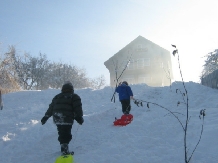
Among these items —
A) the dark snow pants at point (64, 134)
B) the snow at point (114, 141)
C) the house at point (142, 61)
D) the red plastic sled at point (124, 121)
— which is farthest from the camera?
the house at point (142, 61)

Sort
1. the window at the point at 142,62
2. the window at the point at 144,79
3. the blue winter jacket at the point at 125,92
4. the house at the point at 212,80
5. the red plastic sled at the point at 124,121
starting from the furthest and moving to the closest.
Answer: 1. the window at the point at 142,62
2. the window at the point at 144,79
3. the house at the point at 212,80
4. the blue winter jacket at the point at 125,92
5. the red plastic sled at the point at 124,121

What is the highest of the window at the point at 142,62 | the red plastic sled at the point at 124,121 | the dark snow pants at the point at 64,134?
the window at the point at 142,62

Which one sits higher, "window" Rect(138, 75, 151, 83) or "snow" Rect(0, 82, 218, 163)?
"window" Rect(138, 75, 151, 83)

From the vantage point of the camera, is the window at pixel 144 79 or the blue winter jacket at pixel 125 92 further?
the window at pixel 144 79

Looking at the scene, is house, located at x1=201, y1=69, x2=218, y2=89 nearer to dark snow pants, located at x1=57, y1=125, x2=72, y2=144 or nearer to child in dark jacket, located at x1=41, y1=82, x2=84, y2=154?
child in dark jacket, located at x1=41, y1=82, x2=84, y2=154

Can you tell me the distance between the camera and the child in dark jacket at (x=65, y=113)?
17.4 feet

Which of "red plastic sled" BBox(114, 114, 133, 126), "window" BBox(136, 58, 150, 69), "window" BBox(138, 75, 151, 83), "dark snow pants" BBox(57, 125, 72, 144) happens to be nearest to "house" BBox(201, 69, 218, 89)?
"red plastic sled" BBox(114, 114, 133, 126)

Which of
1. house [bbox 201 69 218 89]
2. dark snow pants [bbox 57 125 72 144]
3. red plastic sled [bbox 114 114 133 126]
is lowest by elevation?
red plastic sled [bbox 114 114 133 126]

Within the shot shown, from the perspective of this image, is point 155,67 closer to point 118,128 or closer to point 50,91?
point 50,91

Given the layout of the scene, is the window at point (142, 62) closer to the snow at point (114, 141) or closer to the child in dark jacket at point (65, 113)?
the snow at point (114, 141)

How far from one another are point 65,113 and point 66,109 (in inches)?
4.1

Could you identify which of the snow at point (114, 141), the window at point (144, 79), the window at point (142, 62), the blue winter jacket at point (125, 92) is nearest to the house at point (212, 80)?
the snow at point (114, 141)

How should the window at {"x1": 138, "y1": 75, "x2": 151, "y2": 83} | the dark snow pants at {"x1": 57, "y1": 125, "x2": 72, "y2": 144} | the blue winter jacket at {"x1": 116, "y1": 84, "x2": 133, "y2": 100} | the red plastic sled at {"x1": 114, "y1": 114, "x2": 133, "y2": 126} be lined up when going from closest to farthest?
the dark snow pants at {"x1": 57, "y1": 125, "x2": 72, "y2": 144} → the red plastic sled at {"x1": 114, "y1": 114, "x2": 133, "y2": 126} → the blue winter jacket at {"x1": 116, "y1": 84, "x2": 133, "y2": 100} → the window at {"x1": 138, "y1": 75, "x2": 151, "y2": 83}

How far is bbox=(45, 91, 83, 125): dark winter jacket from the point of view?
212 inches
